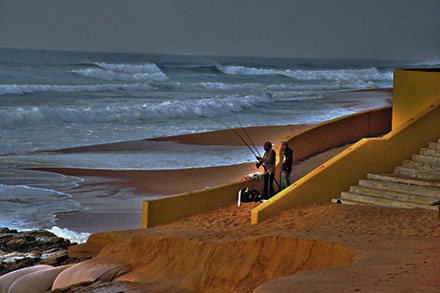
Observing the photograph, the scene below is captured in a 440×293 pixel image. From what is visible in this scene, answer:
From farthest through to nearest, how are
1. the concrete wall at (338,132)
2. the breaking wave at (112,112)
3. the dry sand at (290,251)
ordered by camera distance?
the breaking wave at (112,112)
the concrete wall at (338,132)
the dry sand at (290,251)

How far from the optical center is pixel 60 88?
51.5 m

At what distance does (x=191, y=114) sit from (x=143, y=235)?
85.5 feet

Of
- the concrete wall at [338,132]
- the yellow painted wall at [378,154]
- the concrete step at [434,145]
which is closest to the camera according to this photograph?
the yellow painted wall at [378,154]

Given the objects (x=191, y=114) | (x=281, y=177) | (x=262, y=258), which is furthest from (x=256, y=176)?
(x=191, y=114)

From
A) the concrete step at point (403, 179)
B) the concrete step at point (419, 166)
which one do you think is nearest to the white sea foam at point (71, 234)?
the concrete step at point (403, 179)

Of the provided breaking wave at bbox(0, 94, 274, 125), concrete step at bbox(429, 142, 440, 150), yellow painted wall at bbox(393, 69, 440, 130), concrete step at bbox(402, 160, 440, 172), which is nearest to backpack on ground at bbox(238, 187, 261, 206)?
concrete step at bbox(402, 160, 440, 172)

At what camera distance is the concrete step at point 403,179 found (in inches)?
470

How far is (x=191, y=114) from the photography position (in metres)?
36.8

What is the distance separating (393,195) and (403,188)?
205 millimetres

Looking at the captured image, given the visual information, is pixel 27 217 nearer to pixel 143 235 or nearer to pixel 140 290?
pixel 143 235

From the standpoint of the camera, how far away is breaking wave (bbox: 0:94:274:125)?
3334cm

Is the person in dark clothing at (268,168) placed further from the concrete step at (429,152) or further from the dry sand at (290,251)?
the concrete step at (429,152)

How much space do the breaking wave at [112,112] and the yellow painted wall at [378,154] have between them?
2065 cm

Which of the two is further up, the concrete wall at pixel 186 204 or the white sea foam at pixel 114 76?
the white sea foam at pixel 114 76
